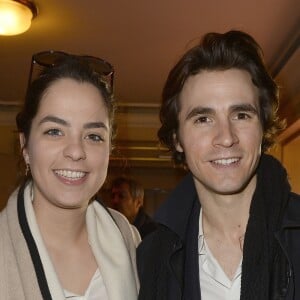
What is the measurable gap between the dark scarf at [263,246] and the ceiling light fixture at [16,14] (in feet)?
6.08

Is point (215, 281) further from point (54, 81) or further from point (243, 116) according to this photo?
point (54, 81)

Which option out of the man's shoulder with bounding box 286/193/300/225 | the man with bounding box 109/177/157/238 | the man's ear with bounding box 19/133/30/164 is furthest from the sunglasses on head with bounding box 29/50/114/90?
the man with bounding box 109/177/157/238

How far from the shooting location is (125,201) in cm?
447

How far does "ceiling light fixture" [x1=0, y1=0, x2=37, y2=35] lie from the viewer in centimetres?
298

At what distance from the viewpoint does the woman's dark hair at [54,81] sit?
1.66m

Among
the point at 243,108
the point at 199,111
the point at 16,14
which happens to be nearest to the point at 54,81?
the point at 199,111

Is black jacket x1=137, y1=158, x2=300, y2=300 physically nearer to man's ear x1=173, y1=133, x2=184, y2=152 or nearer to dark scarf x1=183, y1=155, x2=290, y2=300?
dark scarf x1=183, y1=155, x2=290, y2=300

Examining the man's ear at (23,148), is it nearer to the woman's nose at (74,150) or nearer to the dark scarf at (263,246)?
the woman's nose at (74,150)

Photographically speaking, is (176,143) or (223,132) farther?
(176,143)

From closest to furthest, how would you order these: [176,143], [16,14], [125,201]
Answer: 1. [176,143]
2. [16,14]
3. [125,201]

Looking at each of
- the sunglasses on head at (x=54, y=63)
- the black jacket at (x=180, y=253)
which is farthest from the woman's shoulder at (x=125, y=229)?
the sunglasses on head at (x=54, y=63)

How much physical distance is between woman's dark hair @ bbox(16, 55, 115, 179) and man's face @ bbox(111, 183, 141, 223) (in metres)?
2.75

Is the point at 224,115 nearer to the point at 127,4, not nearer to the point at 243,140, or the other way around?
the point at 243,140

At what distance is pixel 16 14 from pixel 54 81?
1.52 metres
